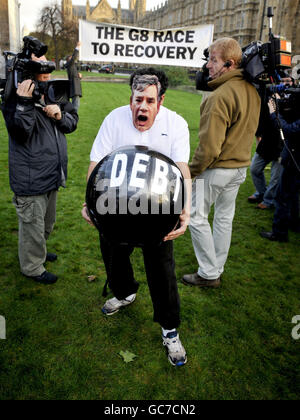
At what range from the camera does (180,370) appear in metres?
2.59

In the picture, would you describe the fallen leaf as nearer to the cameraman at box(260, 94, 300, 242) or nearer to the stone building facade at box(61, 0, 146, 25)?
A: the cameraman at box(260, 94, 300, 242)

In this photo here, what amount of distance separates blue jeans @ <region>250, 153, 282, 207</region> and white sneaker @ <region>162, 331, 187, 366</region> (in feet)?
13.3

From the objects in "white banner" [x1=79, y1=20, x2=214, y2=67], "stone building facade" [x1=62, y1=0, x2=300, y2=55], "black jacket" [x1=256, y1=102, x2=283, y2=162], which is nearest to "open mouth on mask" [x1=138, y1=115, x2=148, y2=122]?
"white banner" [x1=79, y1=20, x2=214, y2=67]

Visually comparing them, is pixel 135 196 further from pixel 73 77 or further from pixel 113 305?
pixel 73 77

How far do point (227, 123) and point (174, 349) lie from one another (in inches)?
83.3

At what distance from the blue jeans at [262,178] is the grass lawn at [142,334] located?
1.75 m

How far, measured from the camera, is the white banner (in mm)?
4305

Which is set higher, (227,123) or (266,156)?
(227,123)

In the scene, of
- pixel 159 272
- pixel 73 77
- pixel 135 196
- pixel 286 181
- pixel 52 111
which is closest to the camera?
pixel 135 196

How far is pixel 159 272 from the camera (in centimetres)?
240

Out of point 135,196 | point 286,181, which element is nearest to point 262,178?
point 286,181

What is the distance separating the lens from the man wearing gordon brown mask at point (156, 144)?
7.05ft

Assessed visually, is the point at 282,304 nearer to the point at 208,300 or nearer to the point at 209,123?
the point at 208,300
